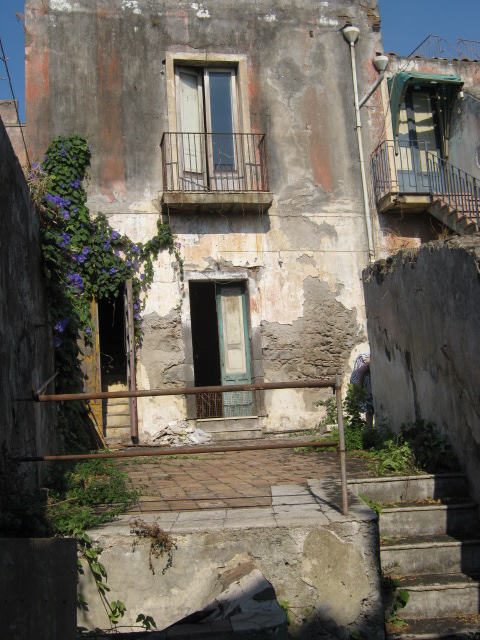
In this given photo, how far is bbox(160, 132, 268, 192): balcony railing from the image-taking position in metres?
12.1

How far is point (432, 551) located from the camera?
516 cm

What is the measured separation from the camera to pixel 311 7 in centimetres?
1302

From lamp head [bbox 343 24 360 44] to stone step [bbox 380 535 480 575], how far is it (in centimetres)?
1022

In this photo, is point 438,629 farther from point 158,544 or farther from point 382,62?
point 382,62

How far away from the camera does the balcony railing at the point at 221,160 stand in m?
12.1

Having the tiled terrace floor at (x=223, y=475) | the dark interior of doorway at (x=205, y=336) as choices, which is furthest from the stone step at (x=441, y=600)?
the dark interior of doorway at (x=205, y=336)

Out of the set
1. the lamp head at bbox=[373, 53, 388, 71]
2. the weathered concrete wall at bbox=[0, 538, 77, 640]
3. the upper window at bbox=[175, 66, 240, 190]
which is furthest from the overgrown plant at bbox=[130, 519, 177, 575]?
the lamp head at bbox=[373, 53, 388, 71]

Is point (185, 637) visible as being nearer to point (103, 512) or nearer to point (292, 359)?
point (103, 512)

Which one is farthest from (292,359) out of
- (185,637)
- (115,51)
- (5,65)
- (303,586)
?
(185,637)

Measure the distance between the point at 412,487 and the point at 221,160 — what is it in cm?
779

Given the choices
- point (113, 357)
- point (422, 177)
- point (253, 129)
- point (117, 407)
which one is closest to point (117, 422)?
point (117, 407)

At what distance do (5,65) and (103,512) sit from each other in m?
4.33

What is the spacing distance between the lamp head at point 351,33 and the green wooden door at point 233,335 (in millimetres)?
4974

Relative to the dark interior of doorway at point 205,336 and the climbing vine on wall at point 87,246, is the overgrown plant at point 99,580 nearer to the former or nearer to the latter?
the climbing vine on wall at point 87,246
